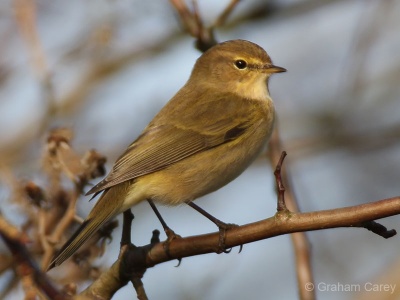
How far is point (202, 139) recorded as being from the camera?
4809 millimetres

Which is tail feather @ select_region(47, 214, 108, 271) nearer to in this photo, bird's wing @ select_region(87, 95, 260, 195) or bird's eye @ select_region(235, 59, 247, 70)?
bird's wing @ select_region(87, 95, 260, 195)

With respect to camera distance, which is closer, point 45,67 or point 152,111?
point 45,67

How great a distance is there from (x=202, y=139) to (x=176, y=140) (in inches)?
7.5

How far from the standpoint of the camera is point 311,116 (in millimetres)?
6898

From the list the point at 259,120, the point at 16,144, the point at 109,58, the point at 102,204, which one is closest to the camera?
the point at 102,204

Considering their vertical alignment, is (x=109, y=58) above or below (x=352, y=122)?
above

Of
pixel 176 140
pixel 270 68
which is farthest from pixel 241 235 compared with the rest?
pixel 270 68

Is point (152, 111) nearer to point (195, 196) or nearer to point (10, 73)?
point (10, 73)

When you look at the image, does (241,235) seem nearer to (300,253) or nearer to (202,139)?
(300,253)

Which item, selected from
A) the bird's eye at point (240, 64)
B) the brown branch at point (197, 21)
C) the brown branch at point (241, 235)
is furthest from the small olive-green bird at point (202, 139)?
the brown branch at point (197, 21)

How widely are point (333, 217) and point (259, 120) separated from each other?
6.98ft

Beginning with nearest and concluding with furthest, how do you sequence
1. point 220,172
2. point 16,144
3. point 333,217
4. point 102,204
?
point 333,217 < point 102,204 < point 220,172 < point 16,144

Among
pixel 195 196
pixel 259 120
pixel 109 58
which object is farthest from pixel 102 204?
pixel 109 58

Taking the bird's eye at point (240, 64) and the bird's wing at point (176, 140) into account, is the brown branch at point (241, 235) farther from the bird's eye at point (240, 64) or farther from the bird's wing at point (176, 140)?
the bird's eye at point (240, 64)
